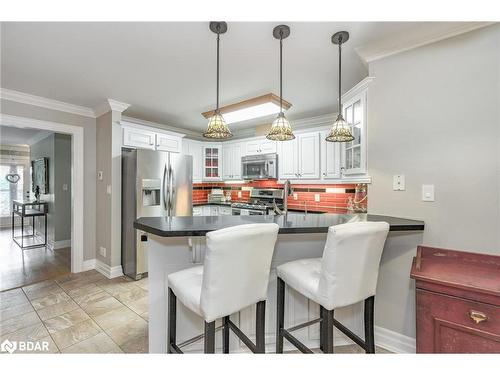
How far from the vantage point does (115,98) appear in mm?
2938

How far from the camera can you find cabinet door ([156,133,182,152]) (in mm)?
3574

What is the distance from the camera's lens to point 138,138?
11.0 ft

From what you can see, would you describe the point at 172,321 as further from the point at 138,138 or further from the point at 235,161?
the point at 235,161

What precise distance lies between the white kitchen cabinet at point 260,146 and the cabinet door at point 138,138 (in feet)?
5.30

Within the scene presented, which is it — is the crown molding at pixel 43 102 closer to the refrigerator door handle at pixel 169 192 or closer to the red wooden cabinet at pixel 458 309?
the refrigerator door handle at pixel 169 192

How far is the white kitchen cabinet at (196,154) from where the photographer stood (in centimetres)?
441

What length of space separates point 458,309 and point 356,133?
4.79 ft

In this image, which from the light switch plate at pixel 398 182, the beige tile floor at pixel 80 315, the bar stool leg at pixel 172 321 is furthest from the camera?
the beige tile floor at pixel 80 315

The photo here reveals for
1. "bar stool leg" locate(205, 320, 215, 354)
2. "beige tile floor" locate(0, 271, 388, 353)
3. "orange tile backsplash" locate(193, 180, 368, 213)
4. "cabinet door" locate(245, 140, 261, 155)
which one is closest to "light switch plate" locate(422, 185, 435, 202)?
"beige tile floor" locate(0, 271, 388, 353)

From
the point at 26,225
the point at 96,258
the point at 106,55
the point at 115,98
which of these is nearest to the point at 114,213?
the point at 96,258

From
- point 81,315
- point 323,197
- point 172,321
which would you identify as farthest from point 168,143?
point 172,321

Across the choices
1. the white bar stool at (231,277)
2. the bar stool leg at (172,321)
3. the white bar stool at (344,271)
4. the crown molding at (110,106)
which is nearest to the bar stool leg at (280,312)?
the white bar stool at (344,271)
